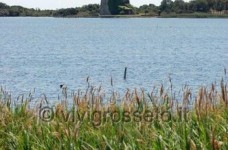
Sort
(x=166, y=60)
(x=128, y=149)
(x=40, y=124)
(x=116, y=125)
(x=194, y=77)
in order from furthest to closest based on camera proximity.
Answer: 1. (x=166, y=60)
2. (x=194, y=77)
3. (x=40, y=124)
4. (x=116, y=125)
5. (x=128, y=149)

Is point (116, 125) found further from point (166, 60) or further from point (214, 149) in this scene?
point (166, 60)

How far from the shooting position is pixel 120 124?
11094 millimetres

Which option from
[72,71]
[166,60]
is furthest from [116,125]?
[166,60]

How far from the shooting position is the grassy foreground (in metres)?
9.96

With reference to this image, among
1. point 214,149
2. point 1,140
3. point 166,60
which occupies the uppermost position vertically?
point 214,149

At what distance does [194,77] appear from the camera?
138ft

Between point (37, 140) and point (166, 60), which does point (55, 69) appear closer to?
point (166, 60)

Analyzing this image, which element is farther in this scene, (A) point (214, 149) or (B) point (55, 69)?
(B) point (55, 69)

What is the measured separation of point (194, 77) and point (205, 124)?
31532 mm

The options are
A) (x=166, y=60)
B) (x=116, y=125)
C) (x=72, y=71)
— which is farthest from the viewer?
(x=166, y=60)

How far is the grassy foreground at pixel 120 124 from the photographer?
9.96 m

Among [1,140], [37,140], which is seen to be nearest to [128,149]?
[37,140]

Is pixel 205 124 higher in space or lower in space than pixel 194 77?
higher

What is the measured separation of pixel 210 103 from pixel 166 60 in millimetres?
46610
